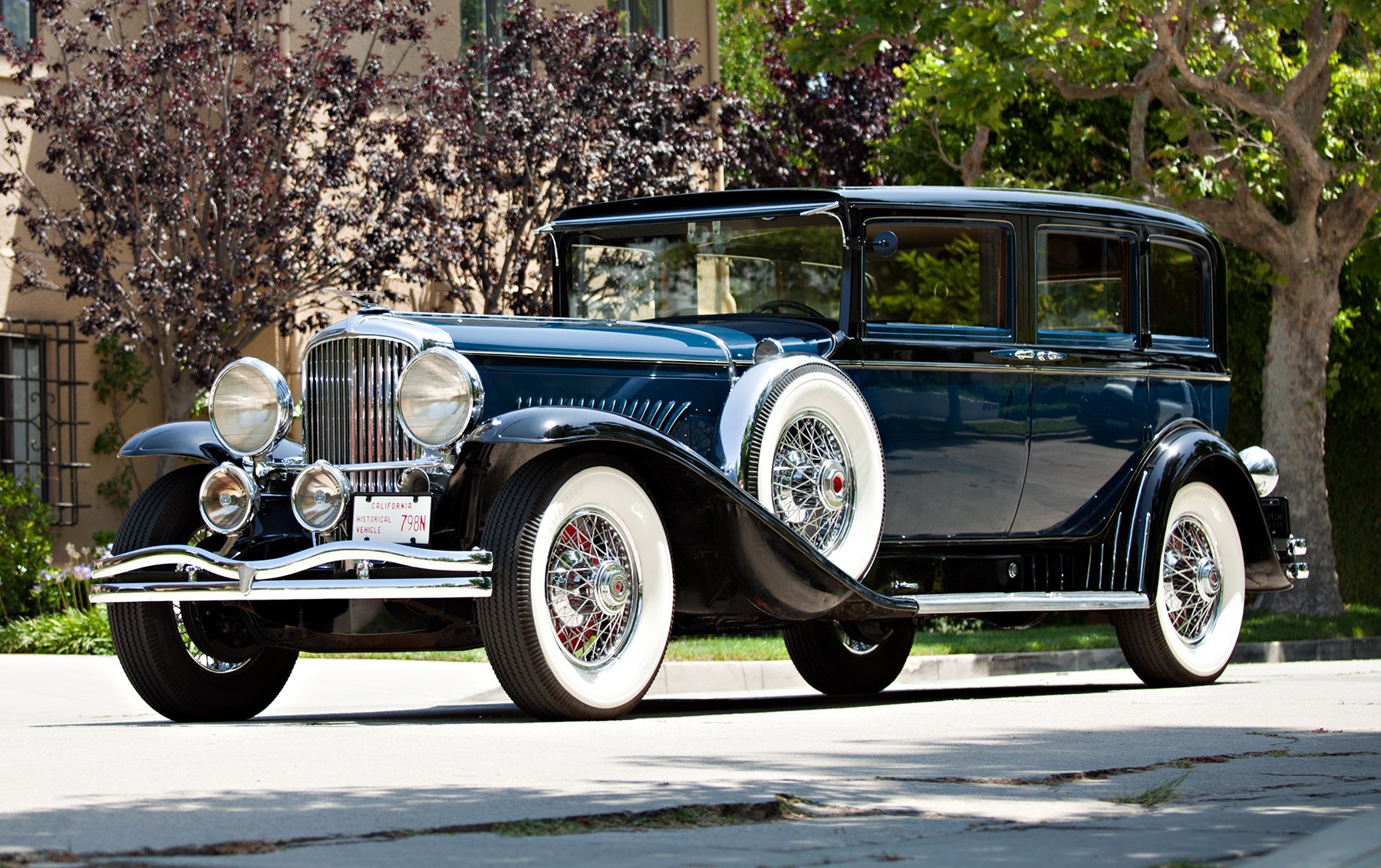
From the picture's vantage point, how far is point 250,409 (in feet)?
24.1

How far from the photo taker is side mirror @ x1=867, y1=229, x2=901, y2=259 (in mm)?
8258

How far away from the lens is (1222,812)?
4.58 m

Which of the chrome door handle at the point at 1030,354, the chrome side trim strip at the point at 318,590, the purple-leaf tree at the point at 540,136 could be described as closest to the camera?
the chrome side trim strip at the point at 318,590

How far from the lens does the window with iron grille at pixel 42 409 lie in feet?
48.4

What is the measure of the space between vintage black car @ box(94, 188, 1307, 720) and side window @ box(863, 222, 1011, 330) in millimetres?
16

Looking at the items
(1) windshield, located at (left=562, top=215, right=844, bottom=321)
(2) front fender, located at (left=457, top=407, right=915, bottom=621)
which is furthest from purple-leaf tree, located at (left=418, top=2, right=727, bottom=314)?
(2) front fender, located at (left=457, top=407, right=915, bottom=621)

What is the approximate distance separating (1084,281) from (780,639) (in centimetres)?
501

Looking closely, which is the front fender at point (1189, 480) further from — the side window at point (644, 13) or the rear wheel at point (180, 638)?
the side window at point (644, 13)

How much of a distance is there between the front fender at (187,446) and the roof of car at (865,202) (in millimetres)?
2133

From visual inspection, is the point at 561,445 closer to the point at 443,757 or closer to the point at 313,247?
the point at 443,757

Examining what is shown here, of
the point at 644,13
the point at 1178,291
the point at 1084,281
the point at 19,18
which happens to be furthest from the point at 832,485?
the point at 644,13

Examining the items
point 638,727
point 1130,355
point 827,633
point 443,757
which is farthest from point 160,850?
point 1130,355

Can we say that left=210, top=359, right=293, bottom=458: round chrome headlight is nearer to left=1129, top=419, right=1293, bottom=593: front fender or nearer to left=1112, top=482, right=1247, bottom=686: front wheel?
left=1129, top=419, right=1293, bottom=593: front fender

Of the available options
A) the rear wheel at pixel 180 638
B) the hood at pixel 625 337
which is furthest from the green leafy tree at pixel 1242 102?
the rear wheel at pixel 180 638
